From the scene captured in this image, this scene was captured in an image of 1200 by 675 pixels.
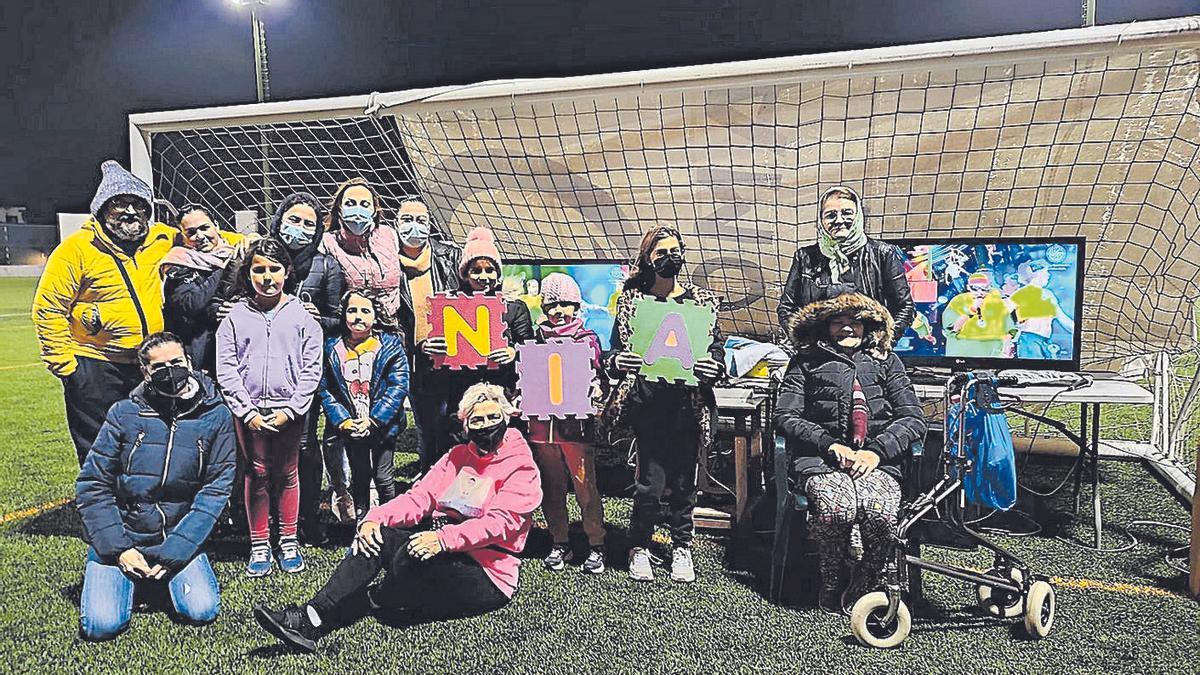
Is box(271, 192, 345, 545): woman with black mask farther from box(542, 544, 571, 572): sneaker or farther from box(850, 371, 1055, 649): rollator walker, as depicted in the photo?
box(850, 371, 1055, 649): rollator walker

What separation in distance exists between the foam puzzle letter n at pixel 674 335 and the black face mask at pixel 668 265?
0.12 m

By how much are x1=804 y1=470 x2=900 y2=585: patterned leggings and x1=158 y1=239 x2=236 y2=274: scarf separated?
8.57 feet

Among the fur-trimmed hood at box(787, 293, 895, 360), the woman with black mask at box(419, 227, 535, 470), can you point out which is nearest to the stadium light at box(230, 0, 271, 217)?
the woman with black mask at box(419, 227, 535, 470)

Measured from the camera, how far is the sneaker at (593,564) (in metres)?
3.69

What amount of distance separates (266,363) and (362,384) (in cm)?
40

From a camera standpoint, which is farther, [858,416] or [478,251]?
[478,251]

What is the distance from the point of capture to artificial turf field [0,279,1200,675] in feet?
9.42

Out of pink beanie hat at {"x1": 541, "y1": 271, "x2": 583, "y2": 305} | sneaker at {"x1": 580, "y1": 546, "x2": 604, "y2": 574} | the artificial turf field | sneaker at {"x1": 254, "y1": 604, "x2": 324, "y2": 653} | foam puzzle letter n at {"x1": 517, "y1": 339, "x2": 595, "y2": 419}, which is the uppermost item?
pink beanie hat at {"x1": 541, "y1": 271, "x2": 583, "y2": 305}

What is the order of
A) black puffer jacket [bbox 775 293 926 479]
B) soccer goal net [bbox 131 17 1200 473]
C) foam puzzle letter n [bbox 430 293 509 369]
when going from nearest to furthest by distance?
black puffer jacket [bbox 775 293 926 479] → foam puzzle letter n [bbox 430 293 509 369] → soccer goal net [bbox 131 17 1200 473]

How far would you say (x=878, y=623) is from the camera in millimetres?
3016

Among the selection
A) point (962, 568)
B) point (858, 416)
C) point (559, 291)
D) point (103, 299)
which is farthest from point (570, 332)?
point (103, 299)

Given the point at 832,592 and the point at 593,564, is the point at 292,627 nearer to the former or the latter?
the point at 593,564

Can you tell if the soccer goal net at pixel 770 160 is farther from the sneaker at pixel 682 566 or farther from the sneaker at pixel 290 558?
the sneaker at pixel 290 558

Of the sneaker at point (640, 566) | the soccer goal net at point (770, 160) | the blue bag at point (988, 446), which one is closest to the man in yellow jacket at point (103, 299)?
the soccer goal net at point (770, 160)
